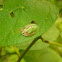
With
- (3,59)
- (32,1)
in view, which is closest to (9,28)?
(32,1)

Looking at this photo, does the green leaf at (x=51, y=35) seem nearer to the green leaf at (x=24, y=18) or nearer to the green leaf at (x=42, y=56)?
the green leaf at (x=42, y=56)

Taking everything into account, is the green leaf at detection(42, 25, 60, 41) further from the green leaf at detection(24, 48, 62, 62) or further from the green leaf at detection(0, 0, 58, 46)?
the green leaf at detection(0, 0, 58, 46)

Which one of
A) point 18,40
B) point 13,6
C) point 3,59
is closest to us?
point 18,40

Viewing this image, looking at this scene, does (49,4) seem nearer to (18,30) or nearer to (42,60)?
(18,30)

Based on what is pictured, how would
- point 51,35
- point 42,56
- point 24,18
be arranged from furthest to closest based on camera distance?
point 42,56 → point 51,35 → point 24,18

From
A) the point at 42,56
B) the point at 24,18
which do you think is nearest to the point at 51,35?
the point at 42,56

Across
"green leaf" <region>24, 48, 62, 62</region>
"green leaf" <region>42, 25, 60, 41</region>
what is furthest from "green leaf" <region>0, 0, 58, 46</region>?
"green leaf" <region>24, 48, 62, 62</region>

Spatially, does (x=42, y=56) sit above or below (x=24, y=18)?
below

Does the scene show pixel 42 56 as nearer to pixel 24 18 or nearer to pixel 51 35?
pixel 51 35
